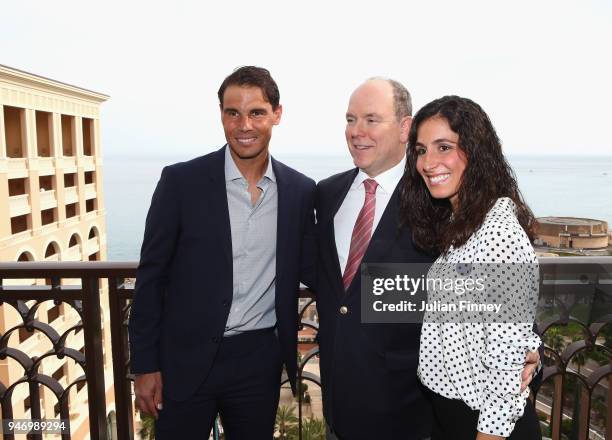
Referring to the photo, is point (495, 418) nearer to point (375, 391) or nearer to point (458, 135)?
point (375, 391)

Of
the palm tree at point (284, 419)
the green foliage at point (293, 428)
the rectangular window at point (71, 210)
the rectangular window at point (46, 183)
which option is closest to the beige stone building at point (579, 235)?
the green foliage at point (293, 428)

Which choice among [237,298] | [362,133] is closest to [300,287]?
[237,298]

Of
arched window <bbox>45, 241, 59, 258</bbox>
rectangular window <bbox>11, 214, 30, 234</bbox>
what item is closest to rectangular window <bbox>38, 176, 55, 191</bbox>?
rectangular window <bbox>11, 214, 30, 234</bbox>

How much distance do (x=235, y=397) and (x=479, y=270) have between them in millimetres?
1286

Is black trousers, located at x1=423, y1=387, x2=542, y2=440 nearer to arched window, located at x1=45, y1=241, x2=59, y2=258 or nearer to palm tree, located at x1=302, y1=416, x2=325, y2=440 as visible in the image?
palm tree, located at x1=302, y1=416, x2=325, y2=440

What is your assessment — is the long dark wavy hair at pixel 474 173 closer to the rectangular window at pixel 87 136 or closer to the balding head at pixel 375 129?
the balding head at pixel 375 129

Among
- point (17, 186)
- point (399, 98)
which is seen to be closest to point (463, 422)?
point (399, 98)

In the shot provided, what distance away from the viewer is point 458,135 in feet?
5.60

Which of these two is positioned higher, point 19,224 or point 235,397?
point 235,397

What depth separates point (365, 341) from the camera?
2016 mm

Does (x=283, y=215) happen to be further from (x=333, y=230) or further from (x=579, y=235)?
(x=579, y=235)

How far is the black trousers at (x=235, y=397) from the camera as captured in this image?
216cm

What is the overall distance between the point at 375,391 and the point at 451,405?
0.38m

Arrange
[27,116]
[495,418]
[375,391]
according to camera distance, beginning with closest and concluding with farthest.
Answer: [495,418], [375,391], [27,116]
